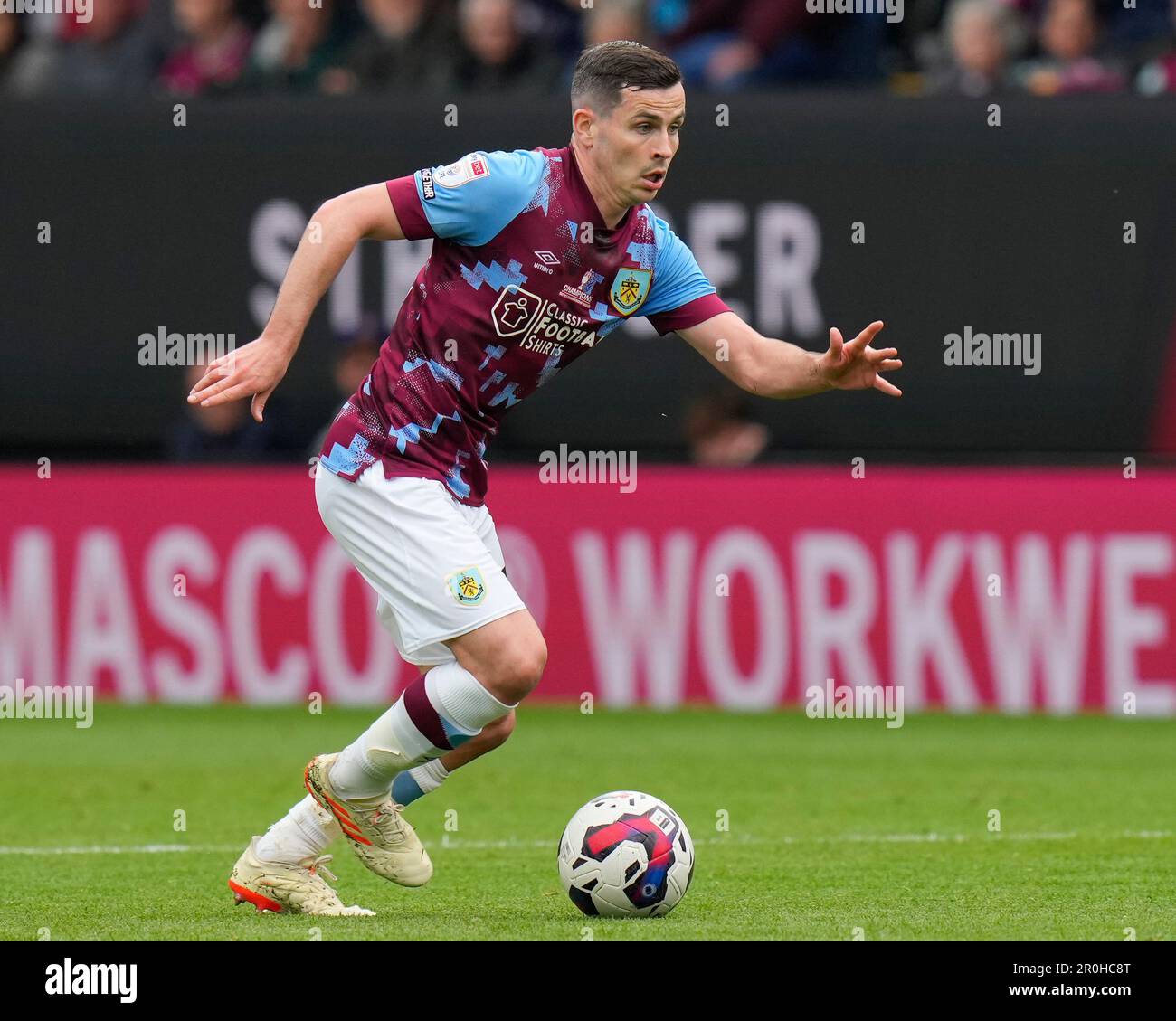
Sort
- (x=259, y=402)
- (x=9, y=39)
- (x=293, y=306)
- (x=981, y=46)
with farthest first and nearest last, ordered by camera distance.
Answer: (x=9, y=39), (x=981, y=46), (x=259, y=402), (x=293, y=306)

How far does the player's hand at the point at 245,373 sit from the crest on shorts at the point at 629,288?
1123 mm

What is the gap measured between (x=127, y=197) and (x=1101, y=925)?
8750mm

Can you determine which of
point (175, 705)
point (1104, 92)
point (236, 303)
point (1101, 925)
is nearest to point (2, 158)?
point (236, 303)

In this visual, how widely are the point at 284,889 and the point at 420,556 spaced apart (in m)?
1.17

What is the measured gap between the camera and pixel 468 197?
6.64m

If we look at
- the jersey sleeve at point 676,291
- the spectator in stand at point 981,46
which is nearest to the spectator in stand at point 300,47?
the spectator in stand at point 981,46

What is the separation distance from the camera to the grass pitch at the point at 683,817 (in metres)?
6.78

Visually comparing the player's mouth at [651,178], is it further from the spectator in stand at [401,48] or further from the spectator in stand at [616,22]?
the spectator in stand at [401,48]

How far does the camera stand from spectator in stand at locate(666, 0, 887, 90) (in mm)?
14195

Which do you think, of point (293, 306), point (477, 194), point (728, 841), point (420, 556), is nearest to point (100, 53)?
point (728, 841)

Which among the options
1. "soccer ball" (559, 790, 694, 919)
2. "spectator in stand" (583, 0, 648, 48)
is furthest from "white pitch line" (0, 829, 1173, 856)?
"spectator in stand" (583, 0, 648, 48)

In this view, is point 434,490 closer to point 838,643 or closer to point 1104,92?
point 838,643

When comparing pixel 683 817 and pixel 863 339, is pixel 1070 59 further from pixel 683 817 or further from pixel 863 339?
pixel 863 339

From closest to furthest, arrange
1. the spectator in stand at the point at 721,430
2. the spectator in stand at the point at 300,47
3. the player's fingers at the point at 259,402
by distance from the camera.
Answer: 1. the player's fingers at the point at 259,402
2. the spectator in stand at the point at 721,430
3. the spectator in stand at the point at 300,47
